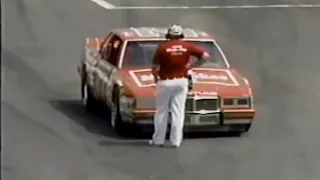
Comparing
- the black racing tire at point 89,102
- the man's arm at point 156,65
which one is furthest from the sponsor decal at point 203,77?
the black racing tire at point 89,102

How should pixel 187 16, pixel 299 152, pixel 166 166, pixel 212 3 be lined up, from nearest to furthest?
pixel 166 166 → pixel 299 152 → pixel 187 16 → pixel 212 3

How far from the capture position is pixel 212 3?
2586cm

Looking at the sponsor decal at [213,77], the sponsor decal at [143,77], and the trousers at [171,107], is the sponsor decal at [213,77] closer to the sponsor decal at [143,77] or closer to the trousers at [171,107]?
the sponsor decal at [143,77]

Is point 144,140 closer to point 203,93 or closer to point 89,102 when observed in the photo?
point 203,93

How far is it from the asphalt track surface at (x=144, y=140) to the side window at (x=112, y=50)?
40.5 inches

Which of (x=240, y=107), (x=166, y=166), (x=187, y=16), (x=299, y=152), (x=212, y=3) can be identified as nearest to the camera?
(x=166, y=166)

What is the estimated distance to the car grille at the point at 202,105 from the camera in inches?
436

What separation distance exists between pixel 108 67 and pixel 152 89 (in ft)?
5.03

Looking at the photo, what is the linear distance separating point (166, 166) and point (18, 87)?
6.82 m

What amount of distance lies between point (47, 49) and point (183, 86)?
1018cm

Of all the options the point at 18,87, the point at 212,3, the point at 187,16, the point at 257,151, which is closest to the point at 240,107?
the point at 257,151

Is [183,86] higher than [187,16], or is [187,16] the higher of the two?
[183,86]

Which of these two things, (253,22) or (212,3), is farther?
(212,3)

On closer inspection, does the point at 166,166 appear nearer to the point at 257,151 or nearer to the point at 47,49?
the point at 257,151
